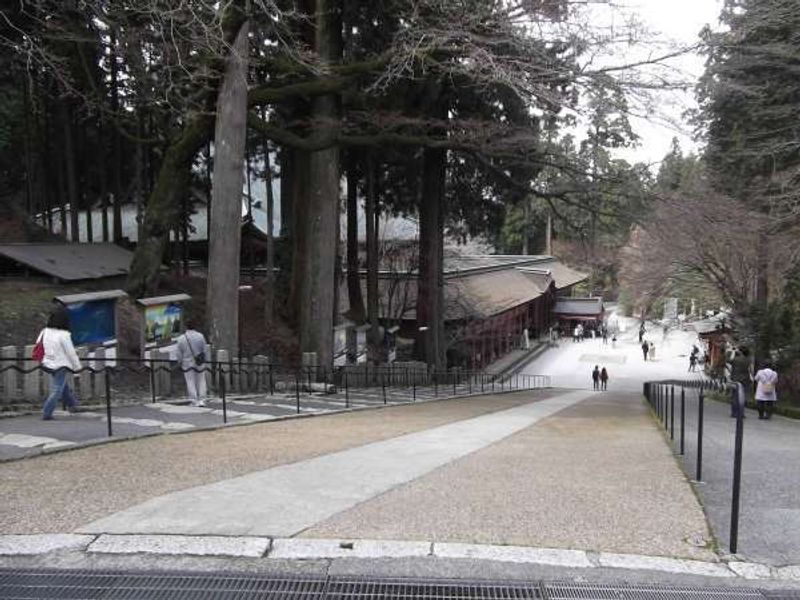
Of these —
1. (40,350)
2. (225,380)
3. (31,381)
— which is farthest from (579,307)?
(40,350)

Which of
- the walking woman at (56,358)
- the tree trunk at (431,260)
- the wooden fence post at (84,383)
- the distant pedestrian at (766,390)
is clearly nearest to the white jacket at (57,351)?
the walking woman at (56,358)

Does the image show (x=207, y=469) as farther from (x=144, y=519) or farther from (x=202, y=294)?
(x=202, y=294)

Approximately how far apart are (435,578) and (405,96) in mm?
17767

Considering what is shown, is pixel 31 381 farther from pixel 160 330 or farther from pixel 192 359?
pixel 160 330

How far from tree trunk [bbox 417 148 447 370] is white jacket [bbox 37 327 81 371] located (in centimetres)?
1622

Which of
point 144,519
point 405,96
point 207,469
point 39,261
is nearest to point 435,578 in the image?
point 144,519

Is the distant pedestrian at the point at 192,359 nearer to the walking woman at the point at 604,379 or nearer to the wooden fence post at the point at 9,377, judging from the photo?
the wooden fence post at the point at 9,377

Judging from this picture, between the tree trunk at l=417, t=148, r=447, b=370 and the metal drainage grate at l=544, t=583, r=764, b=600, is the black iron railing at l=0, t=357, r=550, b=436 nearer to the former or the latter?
the tree trunk at l=417, t=148, r=447, b=370

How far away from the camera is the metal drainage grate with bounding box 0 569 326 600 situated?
331cm

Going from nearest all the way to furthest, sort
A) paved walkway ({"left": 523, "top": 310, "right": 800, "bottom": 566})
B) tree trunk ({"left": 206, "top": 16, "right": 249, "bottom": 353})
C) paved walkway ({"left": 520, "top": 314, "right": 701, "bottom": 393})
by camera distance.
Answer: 1. paved walkway ({"left": 523, "top": 310, "right": 800, "bottom": 566})
2. tree trunk ({"left": 206, "top": 16, "right": 249, "bottom": 353})
3. paved walkway ({"left": 520, "top": 314, "right": 701, "bottom": 393})

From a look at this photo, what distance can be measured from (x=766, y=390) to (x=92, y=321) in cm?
1277

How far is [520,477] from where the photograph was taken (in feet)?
19.0

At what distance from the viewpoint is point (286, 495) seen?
4930 mm

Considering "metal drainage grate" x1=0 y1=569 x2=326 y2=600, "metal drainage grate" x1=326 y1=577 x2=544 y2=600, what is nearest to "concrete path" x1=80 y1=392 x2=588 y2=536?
"metal drainage grate" x1=0 y1=569 x2=326 y2=600
